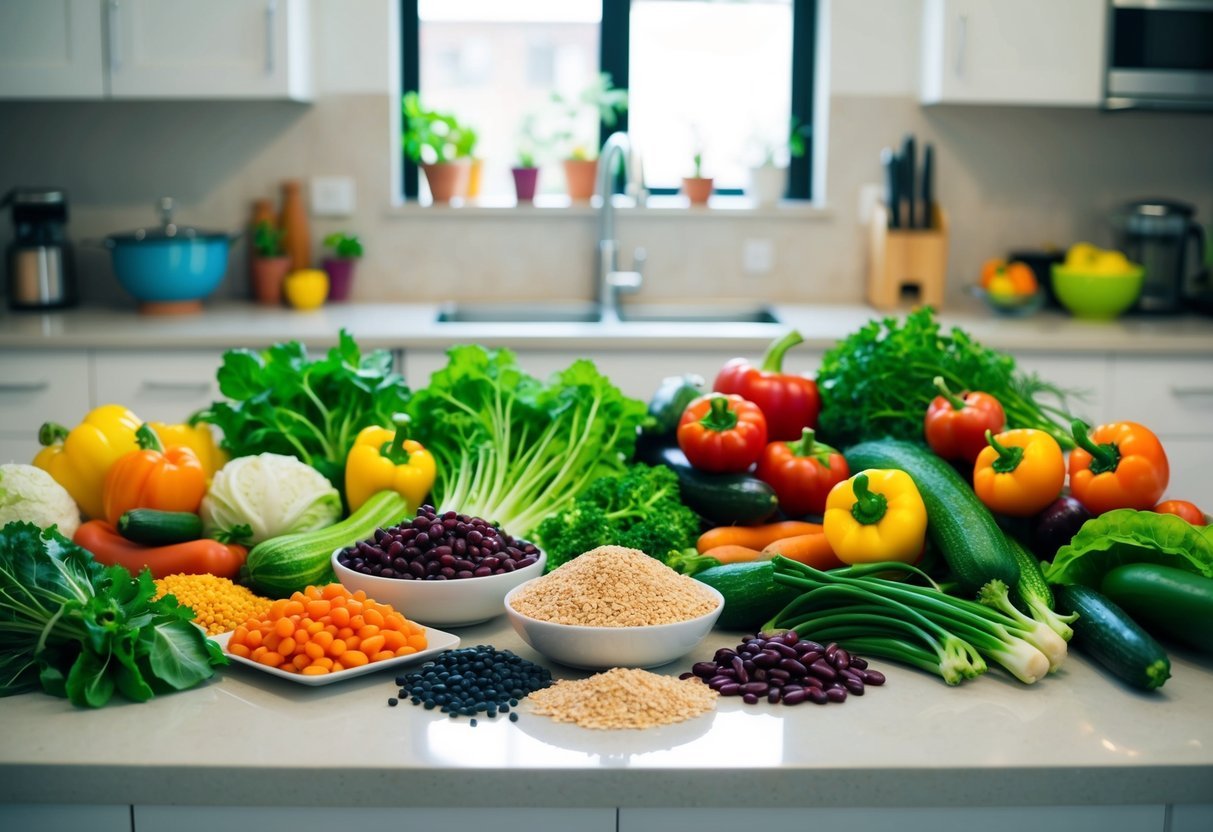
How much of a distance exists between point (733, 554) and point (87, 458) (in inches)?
37.2

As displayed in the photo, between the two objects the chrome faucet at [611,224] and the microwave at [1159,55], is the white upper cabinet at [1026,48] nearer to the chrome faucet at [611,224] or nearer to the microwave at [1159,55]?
the microwave at [1159,55]

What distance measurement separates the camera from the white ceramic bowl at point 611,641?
145cm

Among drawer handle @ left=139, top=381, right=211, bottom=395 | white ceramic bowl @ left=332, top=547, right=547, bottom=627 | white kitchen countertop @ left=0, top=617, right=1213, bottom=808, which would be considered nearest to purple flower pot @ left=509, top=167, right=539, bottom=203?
drawer handle @ left=139, top=381, right=211, bottom=395

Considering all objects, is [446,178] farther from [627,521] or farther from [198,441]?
[627,521]

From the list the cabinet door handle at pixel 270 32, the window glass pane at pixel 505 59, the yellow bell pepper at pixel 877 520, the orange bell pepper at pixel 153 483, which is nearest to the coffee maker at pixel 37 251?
the cabinet door handle at pixel 270 32

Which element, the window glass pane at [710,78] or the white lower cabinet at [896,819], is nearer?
the white lower cabinet at [896,819]

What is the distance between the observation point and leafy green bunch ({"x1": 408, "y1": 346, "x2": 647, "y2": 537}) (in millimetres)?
1989

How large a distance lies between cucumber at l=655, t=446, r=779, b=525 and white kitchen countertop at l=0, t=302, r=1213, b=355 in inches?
64.9

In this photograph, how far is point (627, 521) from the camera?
5.88ft

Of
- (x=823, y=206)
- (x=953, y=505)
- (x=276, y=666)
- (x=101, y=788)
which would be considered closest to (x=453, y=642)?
(x=276, y=666)

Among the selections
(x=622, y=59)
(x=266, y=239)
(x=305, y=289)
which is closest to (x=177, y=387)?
(x=305, y=289)

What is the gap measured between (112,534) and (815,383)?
1.12 m

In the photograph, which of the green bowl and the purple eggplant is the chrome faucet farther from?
the purple eggplant

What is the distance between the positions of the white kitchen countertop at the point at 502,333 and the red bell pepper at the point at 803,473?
1595 mm
